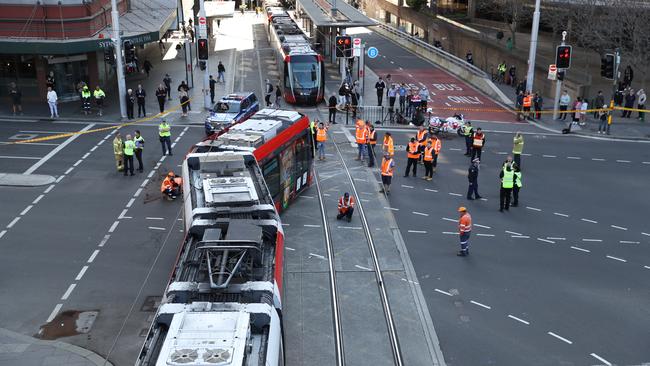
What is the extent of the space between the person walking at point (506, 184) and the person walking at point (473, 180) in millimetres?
899

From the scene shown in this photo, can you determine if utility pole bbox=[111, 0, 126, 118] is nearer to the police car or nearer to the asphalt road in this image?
the police car

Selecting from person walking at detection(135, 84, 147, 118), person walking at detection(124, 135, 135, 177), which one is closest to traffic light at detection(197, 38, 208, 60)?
person walking at detection(135, 84, 147, 118)

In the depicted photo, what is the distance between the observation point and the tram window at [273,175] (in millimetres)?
18931

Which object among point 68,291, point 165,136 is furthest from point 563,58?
point 68,291

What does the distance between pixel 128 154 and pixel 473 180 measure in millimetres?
11870

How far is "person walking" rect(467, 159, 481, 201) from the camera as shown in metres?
21.9

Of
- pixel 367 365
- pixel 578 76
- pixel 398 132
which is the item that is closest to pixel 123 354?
pixel 367 365

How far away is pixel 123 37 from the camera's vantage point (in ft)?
119

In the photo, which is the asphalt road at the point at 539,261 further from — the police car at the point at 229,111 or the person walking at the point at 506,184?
the police car at the point at 229,111

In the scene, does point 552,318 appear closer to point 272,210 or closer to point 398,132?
point 272,210

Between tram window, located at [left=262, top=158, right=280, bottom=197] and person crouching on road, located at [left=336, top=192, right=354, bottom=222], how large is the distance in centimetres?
195

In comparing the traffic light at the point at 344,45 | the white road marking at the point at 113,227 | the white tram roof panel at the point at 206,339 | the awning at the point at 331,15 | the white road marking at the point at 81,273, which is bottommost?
the white road marking at the point at 81,273

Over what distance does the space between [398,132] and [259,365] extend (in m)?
23.8

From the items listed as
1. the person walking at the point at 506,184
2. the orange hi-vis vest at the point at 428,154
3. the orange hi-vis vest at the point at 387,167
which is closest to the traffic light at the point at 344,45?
the orange hi-vis vest at the point at 428,154
